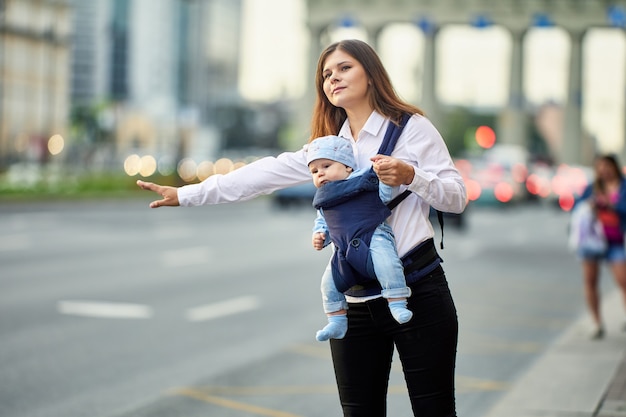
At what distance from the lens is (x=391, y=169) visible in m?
3.75

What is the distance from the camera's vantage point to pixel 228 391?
8047 mm

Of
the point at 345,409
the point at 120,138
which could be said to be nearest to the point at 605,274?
the point at 345,409

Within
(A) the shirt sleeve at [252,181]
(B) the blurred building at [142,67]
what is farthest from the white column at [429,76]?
(A) the shirt sleeve at [252,181]

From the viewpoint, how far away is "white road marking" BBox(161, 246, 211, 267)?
59.2 ft

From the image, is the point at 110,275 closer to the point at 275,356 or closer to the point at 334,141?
the point at 275,356

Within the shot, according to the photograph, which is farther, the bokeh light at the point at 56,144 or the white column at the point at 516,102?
the bokeh light at the point at 56,144

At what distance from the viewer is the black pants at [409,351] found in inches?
159

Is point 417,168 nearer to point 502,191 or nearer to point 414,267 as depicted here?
point 414,267

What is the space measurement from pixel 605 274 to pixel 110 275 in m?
8.73

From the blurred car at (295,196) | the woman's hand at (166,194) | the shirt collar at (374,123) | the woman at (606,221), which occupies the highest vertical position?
the shirt collar at (374,123)

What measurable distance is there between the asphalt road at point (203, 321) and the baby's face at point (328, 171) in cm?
357

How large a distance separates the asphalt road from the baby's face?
3.57 metres

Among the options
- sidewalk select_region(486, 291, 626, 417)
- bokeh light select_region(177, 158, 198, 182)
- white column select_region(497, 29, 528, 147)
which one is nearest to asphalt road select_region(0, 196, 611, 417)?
sidewalk select_region(486, 291, 626, 417)

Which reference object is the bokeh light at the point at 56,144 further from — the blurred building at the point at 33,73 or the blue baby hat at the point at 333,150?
the blue baby hat at the point at 333,150
